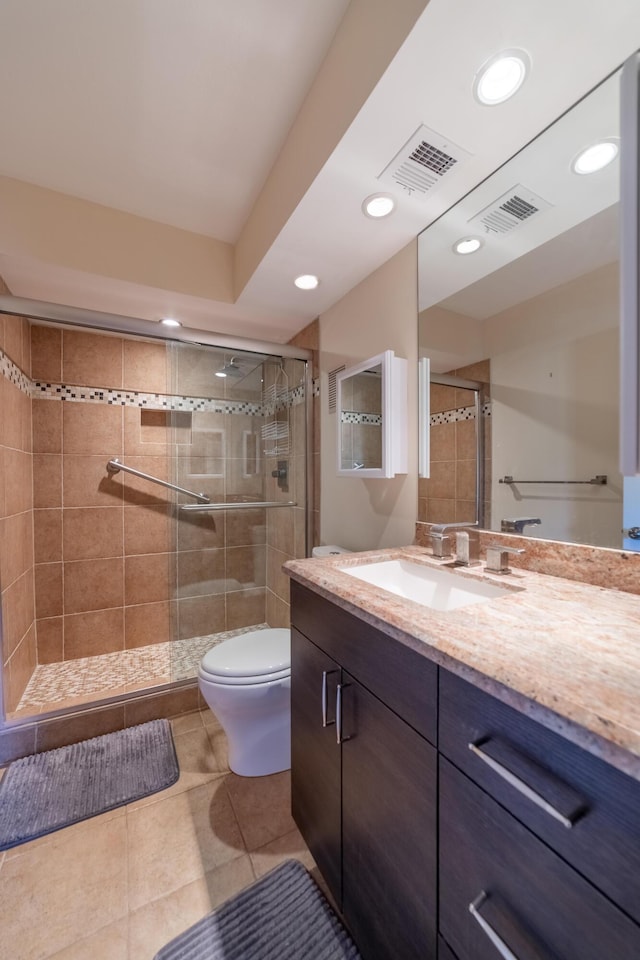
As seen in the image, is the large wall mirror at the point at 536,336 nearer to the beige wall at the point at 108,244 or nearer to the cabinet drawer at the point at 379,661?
the cabinet drawer at the point at 379,661

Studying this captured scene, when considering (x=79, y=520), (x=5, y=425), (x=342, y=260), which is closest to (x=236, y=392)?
(x=342, y=260)

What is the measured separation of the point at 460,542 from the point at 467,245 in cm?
105

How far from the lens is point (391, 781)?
0.78m

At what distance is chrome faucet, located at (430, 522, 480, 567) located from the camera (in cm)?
124

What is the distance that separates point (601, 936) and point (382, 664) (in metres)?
0.44

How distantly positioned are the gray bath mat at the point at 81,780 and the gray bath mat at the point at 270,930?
0.58 meters

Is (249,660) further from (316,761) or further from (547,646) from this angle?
(547,646)

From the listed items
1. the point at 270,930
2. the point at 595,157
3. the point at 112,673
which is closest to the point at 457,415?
the point at 595,157

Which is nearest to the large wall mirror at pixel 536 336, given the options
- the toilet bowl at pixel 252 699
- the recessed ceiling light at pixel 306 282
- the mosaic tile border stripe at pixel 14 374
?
the recessed ceiling light at pixel 306 282

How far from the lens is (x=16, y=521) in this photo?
6.48 ft

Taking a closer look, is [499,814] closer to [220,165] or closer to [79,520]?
[220,165]

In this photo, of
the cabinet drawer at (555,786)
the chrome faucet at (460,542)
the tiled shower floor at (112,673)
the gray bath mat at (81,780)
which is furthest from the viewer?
the tiled shower floor at (112,673)

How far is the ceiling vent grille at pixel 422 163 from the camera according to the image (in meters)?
1.04

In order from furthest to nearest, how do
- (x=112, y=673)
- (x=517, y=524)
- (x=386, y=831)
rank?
(x=112, y=673)
(x=517, y=524)
(x=386, y=831)
